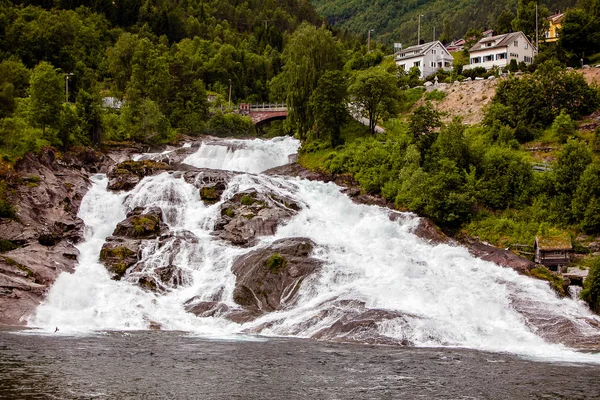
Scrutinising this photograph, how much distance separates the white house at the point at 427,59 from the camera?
111688 millimetres

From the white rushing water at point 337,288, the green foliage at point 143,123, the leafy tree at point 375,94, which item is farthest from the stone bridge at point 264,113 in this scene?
the white rushing water at point 337,288

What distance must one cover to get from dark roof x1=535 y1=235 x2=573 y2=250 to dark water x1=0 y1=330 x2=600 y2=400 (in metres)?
17.1

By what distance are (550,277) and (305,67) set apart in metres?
40.3

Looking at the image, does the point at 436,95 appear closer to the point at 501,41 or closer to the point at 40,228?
the point at 501,41

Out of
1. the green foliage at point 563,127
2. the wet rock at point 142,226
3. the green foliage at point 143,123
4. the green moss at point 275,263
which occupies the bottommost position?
the green moss at point 275,263

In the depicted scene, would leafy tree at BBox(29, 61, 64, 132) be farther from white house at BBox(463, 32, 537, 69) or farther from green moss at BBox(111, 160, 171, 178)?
white house at BBox(463, 32, 537, 69)

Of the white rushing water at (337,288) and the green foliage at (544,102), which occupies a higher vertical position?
the green foliage at (544,102)

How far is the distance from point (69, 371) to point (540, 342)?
24572mm

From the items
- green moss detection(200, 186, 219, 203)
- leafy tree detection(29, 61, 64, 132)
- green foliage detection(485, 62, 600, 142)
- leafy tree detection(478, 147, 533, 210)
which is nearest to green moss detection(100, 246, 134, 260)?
green moss detection(200, 186, 219, 203)

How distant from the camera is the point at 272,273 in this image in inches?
1786

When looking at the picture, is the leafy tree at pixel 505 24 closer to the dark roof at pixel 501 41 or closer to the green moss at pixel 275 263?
the dark roof at pixel 501 41

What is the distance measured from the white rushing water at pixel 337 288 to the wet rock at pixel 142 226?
4.65 feet

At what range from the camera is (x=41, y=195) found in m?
55.1

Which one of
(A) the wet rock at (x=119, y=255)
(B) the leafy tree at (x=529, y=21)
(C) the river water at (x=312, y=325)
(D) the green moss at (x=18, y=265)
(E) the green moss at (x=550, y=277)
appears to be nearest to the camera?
(C) the river water at (x=312, y=325)
